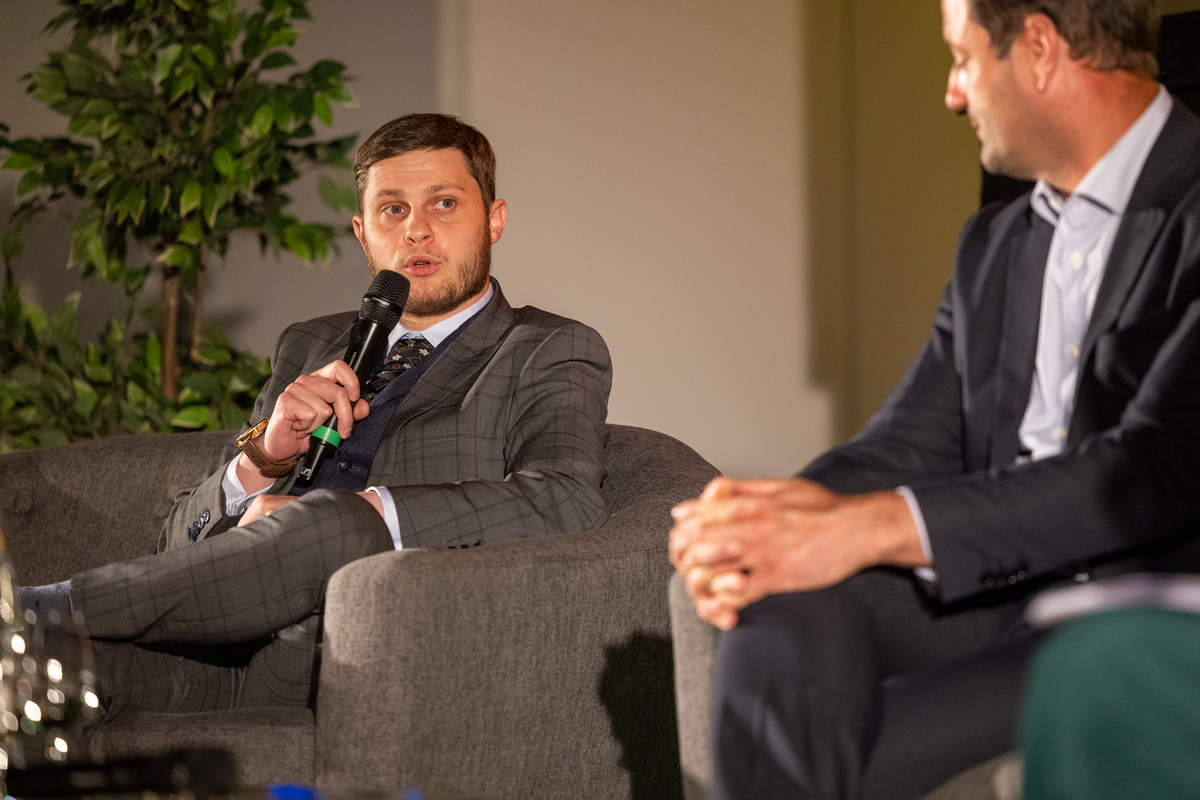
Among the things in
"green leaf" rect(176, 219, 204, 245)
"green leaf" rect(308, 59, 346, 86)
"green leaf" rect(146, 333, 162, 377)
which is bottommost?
"green leaf" rect(146, 333, 162, 377)

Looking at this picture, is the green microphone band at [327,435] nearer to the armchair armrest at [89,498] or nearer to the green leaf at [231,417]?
the armchair armrest at [89,498]

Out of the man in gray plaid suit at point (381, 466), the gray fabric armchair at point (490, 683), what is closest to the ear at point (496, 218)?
the man in gray plaid suit at point (381, 466)

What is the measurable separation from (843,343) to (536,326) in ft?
6.53

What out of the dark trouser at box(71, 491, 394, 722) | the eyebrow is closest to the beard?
the eyebrow

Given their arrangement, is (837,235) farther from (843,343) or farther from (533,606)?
(533,606)

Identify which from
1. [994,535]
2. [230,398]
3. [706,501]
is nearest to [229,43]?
[230,398]

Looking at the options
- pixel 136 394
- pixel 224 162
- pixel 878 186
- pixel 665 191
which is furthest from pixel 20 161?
pixel 878 186

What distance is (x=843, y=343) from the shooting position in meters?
3.70

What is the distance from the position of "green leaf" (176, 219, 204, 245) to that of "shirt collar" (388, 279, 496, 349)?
0.80 m

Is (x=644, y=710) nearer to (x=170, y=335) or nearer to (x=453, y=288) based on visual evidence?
(x=453, y=288)

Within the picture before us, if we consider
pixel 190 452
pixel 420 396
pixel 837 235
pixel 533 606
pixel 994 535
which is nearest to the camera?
pixel 994 535

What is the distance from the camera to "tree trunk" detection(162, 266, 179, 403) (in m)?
2.77

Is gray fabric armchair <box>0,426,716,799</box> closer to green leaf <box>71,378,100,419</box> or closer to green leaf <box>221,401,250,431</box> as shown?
green leaf <box>221,401,250,431</box>

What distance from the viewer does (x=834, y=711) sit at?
3.19 ft
